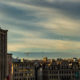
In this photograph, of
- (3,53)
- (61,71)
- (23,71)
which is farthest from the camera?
(61,71)

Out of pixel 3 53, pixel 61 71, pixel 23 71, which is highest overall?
pixel 3 53

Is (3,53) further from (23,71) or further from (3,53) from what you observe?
(23,71)

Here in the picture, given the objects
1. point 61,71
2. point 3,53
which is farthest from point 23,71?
point 3,53

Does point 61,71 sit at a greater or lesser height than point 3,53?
lesser

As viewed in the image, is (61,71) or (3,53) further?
(61,71)

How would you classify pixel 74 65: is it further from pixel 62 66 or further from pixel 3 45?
pixel 3 45

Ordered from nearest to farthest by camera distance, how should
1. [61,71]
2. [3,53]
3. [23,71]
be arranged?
[3,53]
[23,71]
[61,71]

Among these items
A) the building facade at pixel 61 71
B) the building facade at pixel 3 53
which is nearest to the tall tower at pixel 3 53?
the building facade at pixel 3 53

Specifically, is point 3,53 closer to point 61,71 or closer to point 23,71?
point 23,71

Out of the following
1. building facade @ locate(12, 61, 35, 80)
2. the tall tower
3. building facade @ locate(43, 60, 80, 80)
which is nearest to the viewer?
the tall tower

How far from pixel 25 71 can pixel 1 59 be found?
48100mm

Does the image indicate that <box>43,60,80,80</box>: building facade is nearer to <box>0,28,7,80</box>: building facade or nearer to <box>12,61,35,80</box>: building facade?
<box>12,61,35,80</box>: building facade

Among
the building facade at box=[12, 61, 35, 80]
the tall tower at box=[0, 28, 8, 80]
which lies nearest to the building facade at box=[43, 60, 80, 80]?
the building facade at box=[12, 61, 35, 80]

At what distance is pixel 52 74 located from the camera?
132 m
